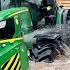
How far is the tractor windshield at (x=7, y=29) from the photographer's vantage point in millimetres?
5559

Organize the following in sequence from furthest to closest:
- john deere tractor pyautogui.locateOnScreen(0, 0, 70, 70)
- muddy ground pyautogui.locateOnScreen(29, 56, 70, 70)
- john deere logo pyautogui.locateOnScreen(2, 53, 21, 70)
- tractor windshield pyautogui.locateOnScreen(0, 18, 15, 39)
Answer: muddy ground pyautogui.locateOnScreen(29, 56, 70, 70)
tractor windshield pyautogui.locateOnScreen(0, 18, 15, 39)
john deere tractor pyautogui.locateOnScreen(0, 0, 70, 70)
john deere logo pyautogui.locateOnScreen(2, 53, 21, 70)

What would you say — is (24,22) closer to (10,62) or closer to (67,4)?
(10,62)

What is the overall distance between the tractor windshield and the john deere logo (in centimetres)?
38

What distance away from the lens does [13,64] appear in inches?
213

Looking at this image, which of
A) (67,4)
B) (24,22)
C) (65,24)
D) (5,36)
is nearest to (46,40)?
(65,24)

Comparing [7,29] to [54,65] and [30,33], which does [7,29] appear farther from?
[54,65]

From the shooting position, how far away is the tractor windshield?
5559 millimetres

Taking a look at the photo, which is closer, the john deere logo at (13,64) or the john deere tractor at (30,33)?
the john deere logo at (13,64)

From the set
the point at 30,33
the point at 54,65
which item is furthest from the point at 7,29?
the point at 54,65

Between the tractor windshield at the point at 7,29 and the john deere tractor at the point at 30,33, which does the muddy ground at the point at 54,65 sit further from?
the tractor windshield at the point at 7,29

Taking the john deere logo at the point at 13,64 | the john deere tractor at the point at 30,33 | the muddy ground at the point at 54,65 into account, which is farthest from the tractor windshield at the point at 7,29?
the muddy ground at the point at 54,65

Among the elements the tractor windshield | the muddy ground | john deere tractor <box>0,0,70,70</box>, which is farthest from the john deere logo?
the muddy ground

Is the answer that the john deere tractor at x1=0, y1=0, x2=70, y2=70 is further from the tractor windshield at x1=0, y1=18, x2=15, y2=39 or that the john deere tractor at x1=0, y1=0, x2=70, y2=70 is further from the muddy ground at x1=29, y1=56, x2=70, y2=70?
the muddy ground at x1=29, y1=56, x2=70, y2=70

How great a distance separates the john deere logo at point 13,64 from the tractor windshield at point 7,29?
1.25 ft
